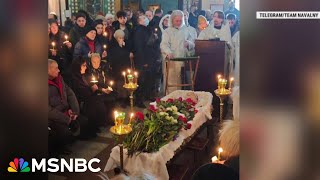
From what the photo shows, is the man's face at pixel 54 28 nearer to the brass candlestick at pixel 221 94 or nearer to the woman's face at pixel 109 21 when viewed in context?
the woman's face at pixel 109 21

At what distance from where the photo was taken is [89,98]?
120 cm

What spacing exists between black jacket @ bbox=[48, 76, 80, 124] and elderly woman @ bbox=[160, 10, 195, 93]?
0.32 m

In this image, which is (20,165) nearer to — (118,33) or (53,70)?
(53,70)

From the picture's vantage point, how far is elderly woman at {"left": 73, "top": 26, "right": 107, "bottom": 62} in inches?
46.4

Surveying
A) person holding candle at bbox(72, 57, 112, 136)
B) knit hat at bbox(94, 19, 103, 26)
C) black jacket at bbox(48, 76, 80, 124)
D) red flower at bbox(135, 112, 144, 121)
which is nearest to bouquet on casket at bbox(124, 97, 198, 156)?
red flower at bbox(135, 112, 144, 121)

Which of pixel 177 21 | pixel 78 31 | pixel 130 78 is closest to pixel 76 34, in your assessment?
pixel 78 31

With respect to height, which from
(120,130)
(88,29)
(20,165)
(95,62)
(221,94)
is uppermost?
(88,29)

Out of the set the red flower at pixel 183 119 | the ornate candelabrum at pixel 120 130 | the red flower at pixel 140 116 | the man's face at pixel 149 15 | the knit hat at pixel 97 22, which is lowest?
the ornate candelabrum at pixel 120 130

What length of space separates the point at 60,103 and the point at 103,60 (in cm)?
19

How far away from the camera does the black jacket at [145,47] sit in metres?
1.18

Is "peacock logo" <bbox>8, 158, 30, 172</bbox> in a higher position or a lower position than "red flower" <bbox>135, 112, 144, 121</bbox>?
lower

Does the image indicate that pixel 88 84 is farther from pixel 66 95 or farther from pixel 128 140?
pixel 128 140

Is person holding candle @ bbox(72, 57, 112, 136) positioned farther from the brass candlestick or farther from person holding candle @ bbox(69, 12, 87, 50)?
the brass candlestick

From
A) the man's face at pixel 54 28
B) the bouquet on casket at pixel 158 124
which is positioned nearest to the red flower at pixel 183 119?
the bouquet on casket at pixel 158 124
